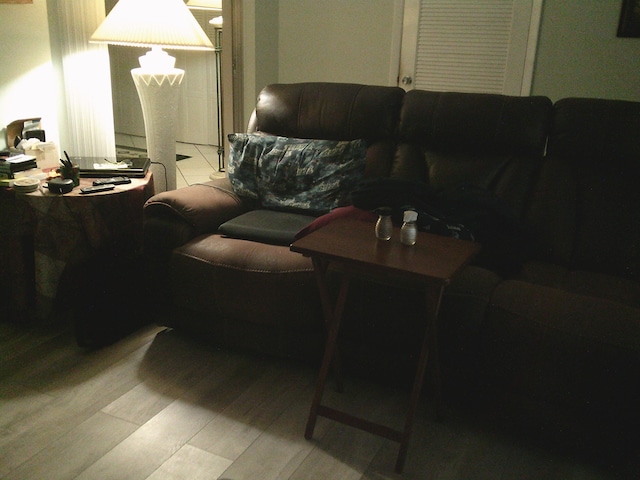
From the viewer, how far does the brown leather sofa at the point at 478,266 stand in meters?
1.76

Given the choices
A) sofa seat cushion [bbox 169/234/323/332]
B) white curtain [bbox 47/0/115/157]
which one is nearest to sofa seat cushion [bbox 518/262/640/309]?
sofa seat cushion [bbox 169/234/323/332]

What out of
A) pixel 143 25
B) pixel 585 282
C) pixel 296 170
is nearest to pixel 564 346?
pixel 585 282

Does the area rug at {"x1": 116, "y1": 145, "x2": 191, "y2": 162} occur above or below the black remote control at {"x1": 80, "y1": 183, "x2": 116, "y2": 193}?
below

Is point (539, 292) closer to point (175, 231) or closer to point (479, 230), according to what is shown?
point (479, 230)

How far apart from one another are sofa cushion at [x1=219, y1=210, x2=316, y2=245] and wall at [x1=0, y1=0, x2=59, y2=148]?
1226 millimetres

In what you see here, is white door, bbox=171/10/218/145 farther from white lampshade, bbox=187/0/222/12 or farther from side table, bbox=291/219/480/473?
side table, bbox=291/219/480/473

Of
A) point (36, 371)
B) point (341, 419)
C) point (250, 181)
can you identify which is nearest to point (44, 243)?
point (36, 371)

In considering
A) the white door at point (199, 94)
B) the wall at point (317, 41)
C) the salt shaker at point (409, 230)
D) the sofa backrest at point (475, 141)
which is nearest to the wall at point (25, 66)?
the wall at point (317, 41)

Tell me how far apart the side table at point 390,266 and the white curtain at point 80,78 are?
1.82 metres

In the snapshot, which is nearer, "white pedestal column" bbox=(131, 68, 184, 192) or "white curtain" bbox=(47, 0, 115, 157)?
"white pedestal column" bbox=(131, 68, 184, 192)

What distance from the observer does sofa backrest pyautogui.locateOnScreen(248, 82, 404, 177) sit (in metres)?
2.67

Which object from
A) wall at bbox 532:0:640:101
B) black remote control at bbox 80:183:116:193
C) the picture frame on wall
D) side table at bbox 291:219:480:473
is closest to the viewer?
side table at bbox 291:219:480:473

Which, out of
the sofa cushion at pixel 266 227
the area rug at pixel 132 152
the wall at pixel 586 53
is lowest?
the area rug at pixel 132 152

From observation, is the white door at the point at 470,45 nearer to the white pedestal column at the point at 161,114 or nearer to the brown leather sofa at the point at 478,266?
the brown leather sofa at the point at 478,266
